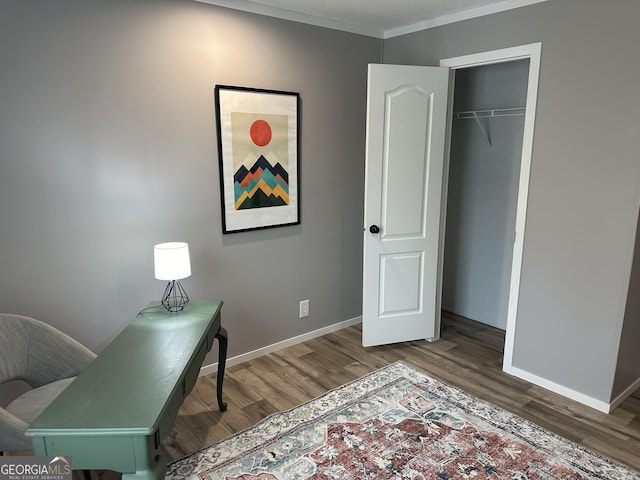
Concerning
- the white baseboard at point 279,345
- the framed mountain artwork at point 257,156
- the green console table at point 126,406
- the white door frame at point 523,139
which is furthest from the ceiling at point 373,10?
the white baseboard at point 279,345

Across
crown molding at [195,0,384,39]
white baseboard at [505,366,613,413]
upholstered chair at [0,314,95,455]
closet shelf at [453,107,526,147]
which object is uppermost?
crown molding at [195,0,384,39]

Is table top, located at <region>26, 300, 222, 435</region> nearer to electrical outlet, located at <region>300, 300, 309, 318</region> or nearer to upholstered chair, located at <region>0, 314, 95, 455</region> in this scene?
upholstered chair, located at <region>0, 314, 95, 455</region>

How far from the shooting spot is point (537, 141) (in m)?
2.72

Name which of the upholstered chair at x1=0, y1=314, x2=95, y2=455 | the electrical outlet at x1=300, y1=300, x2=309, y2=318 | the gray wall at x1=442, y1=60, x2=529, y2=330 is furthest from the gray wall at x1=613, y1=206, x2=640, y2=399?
the upholstered chair at x1=0, y1=314, x2=95, y2=455

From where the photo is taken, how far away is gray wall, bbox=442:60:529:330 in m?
3.62

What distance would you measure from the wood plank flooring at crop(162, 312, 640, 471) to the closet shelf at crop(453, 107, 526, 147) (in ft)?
5.76

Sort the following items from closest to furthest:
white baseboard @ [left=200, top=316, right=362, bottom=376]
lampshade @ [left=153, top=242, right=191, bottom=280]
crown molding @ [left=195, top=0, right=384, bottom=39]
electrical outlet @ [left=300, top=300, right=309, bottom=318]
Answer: lampshade @ [left=153, top=242, right=191, bottom=280] < crown molding @ [left=195, top=0, right=384, bottom=39] < white baseboard @ [left=200, top=316, right=362, bottom=376] < electrical outlet @ [left=300, top=300, right=309, bottom=318]

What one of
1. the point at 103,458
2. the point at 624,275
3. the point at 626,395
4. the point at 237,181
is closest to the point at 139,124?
the point at 237,181

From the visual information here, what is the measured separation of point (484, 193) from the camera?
3.86 meters

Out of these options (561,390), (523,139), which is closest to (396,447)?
(561,390)

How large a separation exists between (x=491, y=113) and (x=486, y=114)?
0.23ft

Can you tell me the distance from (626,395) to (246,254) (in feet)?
8.72

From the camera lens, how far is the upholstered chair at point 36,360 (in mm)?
1931

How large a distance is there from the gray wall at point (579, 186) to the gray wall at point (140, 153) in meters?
1.43
